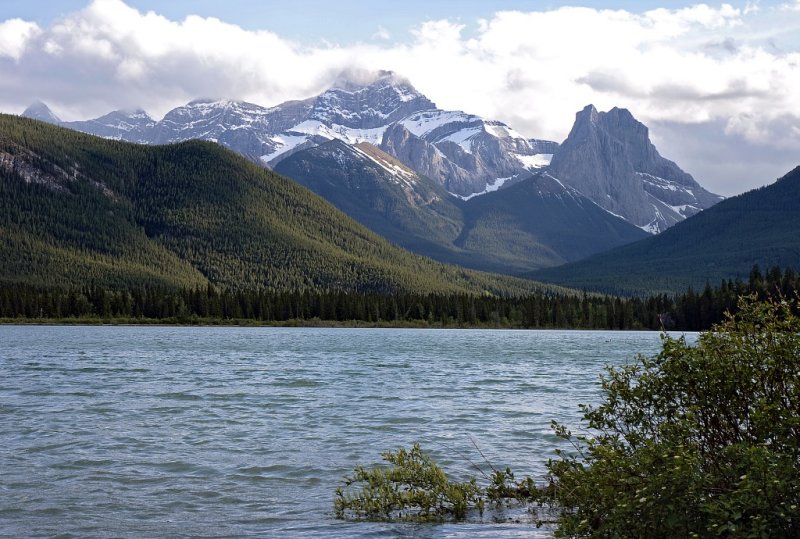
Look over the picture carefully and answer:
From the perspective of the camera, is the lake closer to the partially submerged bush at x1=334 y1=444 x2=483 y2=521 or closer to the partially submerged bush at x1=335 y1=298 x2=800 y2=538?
the partially submerged bush at x1=334 y1=444 x2=483 y2=521

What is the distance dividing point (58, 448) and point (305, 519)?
1485 cm

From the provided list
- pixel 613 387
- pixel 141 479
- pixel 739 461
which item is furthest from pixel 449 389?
pixel 739 461

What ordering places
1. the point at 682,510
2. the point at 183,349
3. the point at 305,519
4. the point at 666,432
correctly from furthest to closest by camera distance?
the point at 183,349
the point at 305,519
the point at 666,432
the point at 682,510

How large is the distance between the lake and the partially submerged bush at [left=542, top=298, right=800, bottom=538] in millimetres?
4396

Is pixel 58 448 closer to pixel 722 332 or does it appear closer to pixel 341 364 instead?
pixel 722 332

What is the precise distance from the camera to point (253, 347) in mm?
122062

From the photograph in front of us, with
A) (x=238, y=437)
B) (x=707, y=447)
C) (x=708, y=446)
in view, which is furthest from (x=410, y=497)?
(x=238, y=437)

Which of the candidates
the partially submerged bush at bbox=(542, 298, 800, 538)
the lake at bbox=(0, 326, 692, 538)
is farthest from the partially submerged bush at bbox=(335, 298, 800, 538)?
the lake at bbox=(0, 326, 692, 538)

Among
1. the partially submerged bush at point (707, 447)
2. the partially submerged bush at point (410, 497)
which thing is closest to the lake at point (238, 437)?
the partially submerged bush at point (410, 497)

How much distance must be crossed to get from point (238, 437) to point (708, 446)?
23.7 meters

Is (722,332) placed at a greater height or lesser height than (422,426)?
greater

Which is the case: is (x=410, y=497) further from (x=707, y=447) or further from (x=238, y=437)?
(x=238, y=437)

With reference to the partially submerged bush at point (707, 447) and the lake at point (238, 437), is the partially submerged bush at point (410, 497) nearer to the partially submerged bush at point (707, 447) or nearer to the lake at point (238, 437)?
the lake at point (238, 437)

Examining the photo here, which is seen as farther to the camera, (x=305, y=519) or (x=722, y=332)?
(x=305, y=519)
